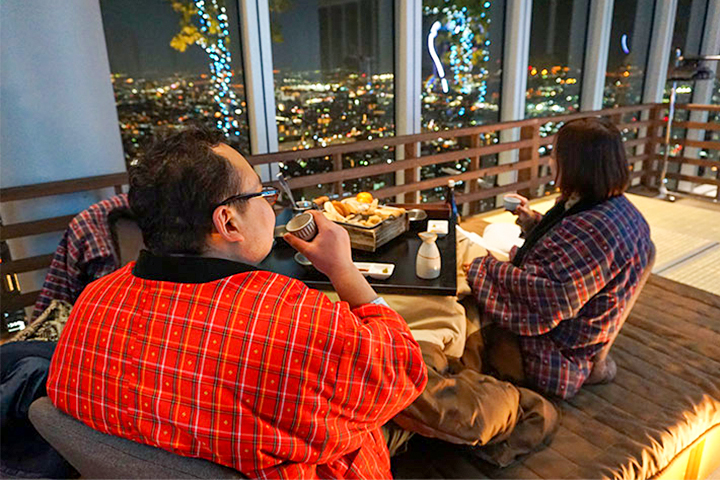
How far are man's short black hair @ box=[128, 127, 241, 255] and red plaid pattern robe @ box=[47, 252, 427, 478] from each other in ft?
0.21

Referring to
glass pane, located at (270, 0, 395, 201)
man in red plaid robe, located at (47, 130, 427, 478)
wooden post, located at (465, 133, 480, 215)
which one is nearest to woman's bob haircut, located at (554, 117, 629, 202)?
man in red plaid robe, located at (47, 130, 427, 478)

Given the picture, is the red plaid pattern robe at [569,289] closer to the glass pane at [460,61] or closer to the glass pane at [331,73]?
the glass pane at [331,73]

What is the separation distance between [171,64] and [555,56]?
12.2ft

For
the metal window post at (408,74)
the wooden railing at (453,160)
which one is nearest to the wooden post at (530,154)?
the wooden railing at (453,160)

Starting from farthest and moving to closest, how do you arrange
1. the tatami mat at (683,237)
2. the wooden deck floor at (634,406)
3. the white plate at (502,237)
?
the tatami mat at (683,237) → the white plate at (502,237) → the wooden deck floor at (634,406)

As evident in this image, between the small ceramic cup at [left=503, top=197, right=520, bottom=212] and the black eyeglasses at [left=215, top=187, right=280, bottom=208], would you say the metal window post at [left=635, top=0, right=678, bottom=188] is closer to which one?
the small ceramic cup at [left=503, top=197, right=520, bottom=212]

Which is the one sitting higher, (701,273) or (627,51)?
A: (627,51)

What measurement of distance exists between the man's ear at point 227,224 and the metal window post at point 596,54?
16.9ft

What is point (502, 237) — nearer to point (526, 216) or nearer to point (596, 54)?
point (526, 216)

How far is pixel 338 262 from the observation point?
3.40 ft

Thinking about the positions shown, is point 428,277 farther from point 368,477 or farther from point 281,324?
point 281,324

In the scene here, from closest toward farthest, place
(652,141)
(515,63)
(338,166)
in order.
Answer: (338,166) < (515,63) < (652,141)

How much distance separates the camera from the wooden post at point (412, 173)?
384cm

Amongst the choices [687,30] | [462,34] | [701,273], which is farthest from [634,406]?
[687,30]
